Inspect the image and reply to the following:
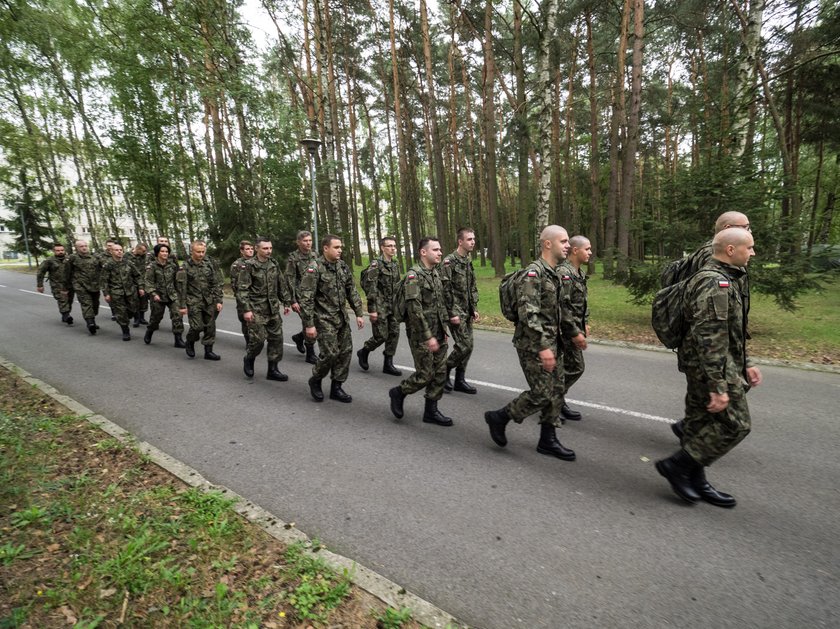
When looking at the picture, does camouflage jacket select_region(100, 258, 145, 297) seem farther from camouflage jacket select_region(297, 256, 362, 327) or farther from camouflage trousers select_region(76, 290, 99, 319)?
camouflage jacket select_region(297, 256, 362, 327)

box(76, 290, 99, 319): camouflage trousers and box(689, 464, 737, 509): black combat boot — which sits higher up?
box(76, 290, 99, 319): camouflage trousers

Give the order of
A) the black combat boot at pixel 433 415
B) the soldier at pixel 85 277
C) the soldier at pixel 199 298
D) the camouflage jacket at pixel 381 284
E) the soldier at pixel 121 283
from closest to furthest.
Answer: the black combat boot at pixel 433 415, the camouflage jacket at pixel 381 284, the soldier at pixel 199 298, the soldier at pixel 121 283, the soldier at pixel 85 277

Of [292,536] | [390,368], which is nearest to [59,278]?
[390,368]

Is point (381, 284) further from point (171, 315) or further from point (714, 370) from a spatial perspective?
point (714, 370)

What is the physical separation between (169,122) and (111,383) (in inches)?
647

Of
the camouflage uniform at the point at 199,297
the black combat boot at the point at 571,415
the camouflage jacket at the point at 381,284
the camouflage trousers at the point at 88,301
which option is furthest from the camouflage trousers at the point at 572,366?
the camouflage trousers at the point at 88,301

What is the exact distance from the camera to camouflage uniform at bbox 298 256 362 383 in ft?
18.2

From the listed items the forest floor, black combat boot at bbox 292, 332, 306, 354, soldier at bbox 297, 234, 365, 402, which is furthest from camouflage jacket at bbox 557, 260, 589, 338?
black combat boot at bbox 292, 332, 306, 354

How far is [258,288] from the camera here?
6883mm

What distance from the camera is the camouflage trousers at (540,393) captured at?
149 inches

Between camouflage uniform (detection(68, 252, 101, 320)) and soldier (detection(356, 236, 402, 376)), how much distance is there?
7.96 metres

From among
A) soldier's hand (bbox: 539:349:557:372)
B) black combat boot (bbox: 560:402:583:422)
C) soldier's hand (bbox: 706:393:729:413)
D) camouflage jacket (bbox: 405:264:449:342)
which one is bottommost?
black combat boot (bbox: 560:402:583:422)

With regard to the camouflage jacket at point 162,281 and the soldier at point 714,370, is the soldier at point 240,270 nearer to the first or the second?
the camouflage jacket at point 162,281

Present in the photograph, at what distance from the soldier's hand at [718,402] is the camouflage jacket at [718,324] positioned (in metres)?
0.03
